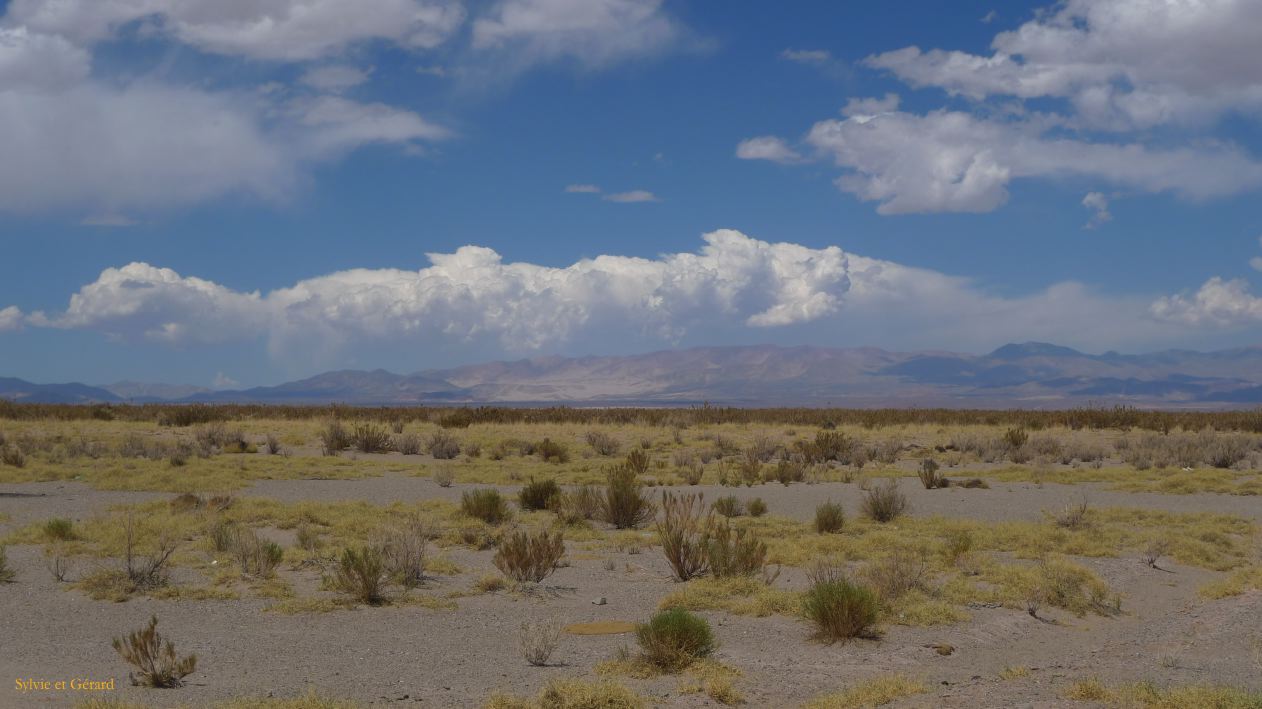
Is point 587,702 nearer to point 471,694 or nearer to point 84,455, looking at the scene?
point 471,694

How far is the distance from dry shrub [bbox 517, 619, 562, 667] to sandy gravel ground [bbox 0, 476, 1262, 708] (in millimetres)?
158

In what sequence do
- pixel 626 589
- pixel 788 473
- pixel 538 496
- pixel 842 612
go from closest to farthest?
pixel 842 612
pixel 626 589
pixel 538 496
pixel 788 473

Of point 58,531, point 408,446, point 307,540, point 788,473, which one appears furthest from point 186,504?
point 408,446

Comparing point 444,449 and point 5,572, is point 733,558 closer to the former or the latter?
point 5,572

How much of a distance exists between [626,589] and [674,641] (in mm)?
4130

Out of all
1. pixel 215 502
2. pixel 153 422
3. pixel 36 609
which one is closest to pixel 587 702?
pixel 36 609

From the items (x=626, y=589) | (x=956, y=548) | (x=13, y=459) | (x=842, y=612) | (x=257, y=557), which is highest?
(x=13, y=459)

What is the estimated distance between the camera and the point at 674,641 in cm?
952

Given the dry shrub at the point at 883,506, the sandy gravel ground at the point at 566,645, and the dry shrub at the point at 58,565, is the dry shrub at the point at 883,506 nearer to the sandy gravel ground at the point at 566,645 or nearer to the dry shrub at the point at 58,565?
the sandy gravel ground at the point at 566,645

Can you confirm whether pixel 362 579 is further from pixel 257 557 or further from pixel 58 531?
pixel 58 531

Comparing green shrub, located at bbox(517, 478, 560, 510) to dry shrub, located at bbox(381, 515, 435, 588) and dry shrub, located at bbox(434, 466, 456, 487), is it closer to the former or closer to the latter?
dry shrub, located at bbox(434, 466, 456, 487)

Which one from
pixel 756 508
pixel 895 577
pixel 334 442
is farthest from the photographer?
pixel 334 442

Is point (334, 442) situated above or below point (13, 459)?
below

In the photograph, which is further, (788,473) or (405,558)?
(788,473)
